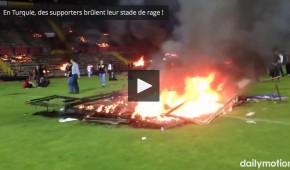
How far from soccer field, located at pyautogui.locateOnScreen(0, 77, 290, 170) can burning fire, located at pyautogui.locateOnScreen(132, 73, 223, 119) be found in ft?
2.75

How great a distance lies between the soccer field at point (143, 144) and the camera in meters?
7.19

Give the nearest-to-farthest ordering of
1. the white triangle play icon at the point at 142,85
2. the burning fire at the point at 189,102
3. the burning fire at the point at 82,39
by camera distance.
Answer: the white triangle play icon at the point at 142,85 → the burning fire at the point at 189,102 → the burning fire at the point at 82,39

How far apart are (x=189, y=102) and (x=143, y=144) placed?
13.3 ft

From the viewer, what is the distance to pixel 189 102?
1223 centimetres

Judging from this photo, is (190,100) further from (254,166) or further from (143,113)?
(254,166)

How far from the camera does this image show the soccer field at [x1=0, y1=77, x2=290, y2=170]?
7.19m

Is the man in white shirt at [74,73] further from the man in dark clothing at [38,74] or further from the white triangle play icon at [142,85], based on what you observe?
the white triangle play icon at [142,85]

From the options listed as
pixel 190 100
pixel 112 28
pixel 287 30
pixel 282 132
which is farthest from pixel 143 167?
pixel 112 28

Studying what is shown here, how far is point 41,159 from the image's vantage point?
7594 millimetres

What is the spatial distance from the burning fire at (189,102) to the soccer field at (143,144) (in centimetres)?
84

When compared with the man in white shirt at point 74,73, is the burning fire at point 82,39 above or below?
above
